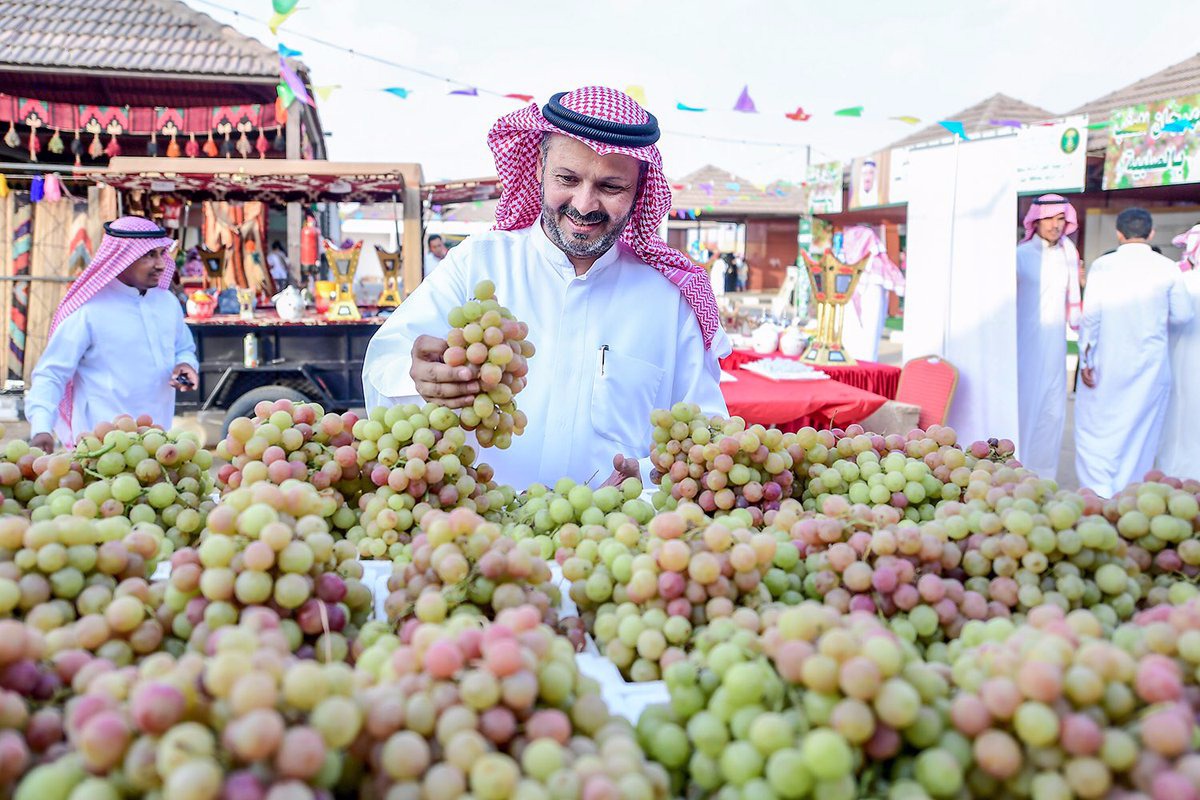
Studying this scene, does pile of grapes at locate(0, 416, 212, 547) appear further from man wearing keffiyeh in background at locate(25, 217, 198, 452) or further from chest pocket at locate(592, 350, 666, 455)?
man wearing keffiyeh in background at locate(25, 217, 198, 452)

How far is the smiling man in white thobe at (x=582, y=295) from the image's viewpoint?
2.10m

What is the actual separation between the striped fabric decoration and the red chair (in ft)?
Answer: 23.1

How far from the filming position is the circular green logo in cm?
1072

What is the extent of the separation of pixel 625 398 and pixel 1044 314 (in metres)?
4.30

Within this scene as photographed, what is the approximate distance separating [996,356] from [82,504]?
468 cm

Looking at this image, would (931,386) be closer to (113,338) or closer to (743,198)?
(113,338)

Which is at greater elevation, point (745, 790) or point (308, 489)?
point (308, 489)

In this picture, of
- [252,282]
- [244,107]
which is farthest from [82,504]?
[244,107]

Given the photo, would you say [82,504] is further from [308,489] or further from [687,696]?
[687,696]

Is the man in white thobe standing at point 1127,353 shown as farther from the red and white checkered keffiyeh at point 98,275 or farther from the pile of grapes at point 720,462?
the red and white checkered keffiyeh at point 98,275

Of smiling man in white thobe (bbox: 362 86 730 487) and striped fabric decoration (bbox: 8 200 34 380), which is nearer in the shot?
smiling man in white thobe (bbox: 362 86 730 487)

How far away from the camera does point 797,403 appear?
418cm

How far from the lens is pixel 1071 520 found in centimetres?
106

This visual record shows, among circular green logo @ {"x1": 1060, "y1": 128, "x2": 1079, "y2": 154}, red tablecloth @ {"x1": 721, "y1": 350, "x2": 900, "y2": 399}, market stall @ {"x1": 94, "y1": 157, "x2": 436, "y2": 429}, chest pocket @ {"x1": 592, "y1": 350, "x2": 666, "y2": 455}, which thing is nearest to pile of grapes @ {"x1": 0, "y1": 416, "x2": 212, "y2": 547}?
chest pocket @ {"x1": 592, "y1": 350, "x2": 666, "y2": 455}
